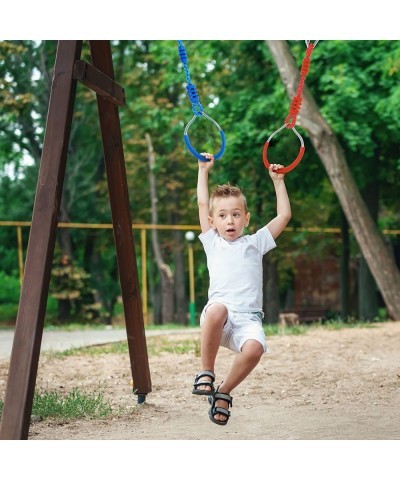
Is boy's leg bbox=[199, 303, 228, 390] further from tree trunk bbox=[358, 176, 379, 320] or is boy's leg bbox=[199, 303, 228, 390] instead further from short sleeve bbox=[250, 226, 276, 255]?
tree trunk bbox=[358, 176, 379, 320]

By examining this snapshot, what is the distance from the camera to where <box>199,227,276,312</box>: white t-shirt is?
13.5ft

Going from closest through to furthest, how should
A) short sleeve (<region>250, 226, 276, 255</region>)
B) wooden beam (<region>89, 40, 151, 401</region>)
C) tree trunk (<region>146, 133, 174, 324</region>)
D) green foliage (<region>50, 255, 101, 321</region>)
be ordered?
short sleeve (<region>250, 226, 276, 255</region>) → wooden beam (<region>89, 40, 151, 401</region>) → green foliage (<region>50, 255, 101, 321</region>) → tree trunk (<region>146, 133, 174, 324</region>)

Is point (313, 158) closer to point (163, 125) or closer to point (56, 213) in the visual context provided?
point (163, 125)

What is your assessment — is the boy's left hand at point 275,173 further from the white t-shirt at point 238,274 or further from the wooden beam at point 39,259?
the wooden beam at point 39,259

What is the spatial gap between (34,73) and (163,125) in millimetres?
3432

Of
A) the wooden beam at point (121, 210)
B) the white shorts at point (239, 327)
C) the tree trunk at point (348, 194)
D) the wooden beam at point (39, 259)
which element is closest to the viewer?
the wooden beam at point (39, 259)

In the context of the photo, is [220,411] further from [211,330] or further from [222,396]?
[211,330]

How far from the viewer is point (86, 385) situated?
21.5 ft

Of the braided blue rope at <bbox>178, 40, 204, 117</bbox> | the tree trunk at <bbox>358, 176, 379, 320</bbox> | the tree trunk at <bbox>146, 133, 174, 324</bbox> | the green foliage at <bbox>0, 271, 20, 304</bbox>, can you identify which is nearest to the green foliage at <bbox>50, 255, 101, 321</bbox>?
the tree trunk at <bbox>146, 133, 174, 324</bbox>

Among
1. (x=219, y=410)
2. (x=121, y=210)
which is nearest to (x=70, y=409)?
(x=121, y=210)

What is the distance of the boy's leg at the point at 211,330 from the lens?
394cm

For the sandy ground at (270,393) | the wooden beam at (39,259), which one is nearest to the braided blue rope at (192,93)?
the wooden beam at (39,259)

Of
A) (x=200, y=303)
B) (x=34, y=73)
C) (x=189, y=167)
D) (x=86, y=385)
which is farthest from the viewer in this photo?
(x=200, y=303)
